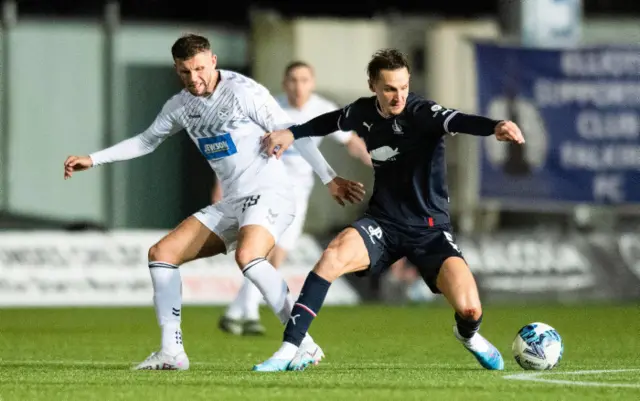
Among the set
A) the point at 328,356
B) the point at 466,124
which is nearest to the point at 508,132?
the point at 466,124

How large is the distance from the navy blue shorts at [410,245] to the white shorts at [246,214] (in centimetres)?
66

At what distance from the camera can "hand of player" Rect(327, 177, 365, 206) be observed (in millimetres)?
9156

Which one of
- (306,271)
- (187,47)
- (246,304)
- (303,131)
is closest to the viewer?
(187,47)

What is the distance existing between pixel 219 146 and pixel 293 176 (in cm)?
386

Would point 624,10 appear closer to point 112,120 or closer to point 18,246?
point 112,120

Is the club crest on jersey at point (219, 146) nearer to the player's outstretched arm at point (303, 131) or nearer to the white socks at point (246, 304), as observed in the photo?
the player's outstretched arm at point (303, 131)

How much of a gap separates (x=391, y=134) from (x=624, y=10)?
16180 mm

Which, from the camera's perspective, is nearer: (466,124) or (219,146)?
(466,124)

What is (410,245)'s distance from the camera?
29.4ft

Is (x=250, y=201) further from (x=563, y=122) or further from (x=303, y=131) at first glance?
(x=563, y=122)

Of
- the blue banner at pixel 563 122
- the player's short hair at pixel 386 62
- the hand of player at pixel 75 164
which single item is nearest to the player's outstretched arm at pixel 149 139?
the hand of player at pixel 75 164

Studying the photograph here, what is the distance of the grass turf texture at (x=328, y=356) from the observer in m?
A: 7.64

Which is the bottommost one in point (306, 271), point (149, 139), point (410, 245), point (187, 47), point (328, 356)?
point (306, 271)

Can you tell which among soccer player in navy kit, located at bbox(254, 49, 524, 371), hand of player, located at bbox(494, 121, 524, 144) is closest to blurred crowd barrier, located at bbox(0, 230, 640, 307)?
soccer player in navy kit, located at bbox(254, 49, 524, 371)
